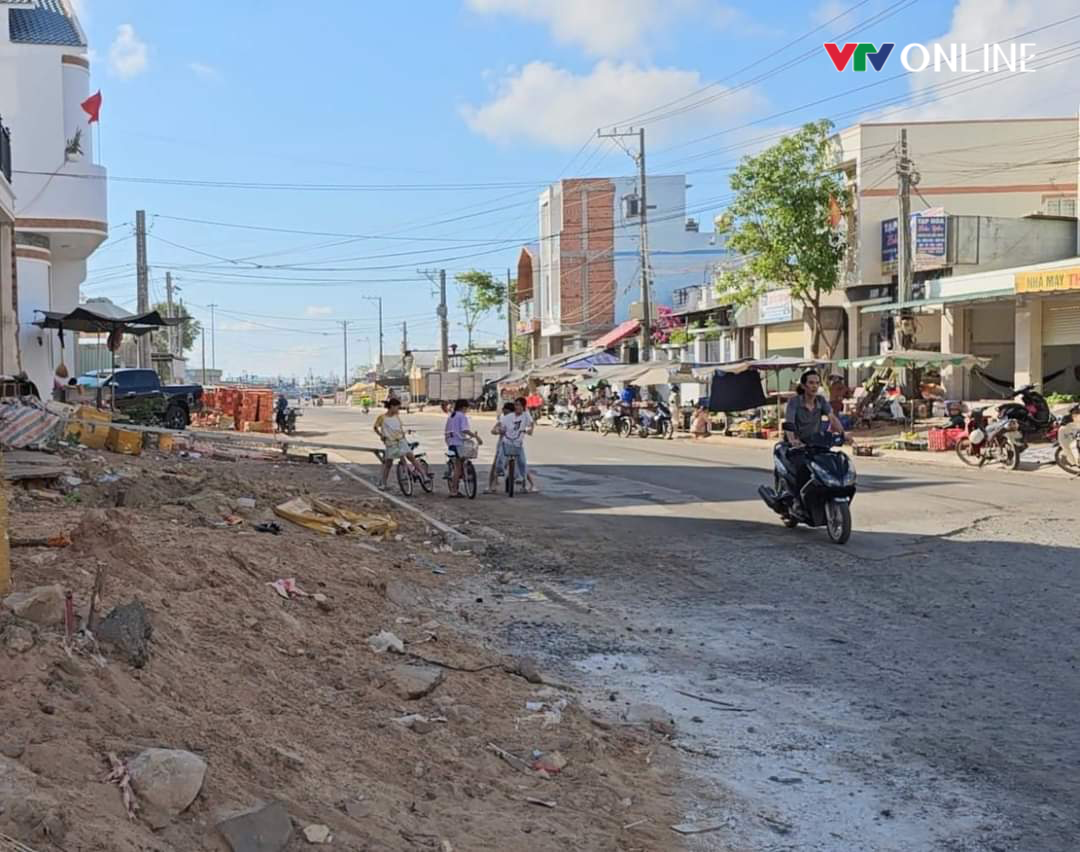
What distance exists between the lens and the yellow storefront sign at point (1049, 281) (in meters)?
24.8

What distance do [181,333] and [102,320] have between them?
76306 millimetres

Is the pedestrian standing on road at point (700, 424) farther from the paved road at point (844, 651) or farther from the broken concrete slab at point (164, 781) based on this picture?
the broken concrete slab at point (164, 781)

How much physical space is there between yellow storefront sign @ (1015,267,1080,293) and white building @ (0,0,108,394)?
2704cm

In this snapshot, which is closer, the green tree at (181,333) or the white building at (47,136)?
the white building at (47,136)

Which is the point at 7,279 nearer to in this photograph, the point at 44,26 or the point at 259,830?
the point at 44,26

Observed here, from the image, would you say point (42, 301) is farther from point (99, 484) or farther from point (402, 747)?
point (402, 747)

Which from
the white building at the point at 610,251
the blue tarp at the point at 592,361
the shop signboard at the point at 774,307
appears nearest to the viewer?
the shop signboard at the point at 774,307

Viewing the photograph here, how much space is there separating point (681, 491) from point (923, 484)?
401 centimetres

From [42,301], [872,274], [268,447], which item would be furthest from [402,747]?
[872,274]

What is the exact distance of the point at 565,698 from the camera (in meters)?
5.96

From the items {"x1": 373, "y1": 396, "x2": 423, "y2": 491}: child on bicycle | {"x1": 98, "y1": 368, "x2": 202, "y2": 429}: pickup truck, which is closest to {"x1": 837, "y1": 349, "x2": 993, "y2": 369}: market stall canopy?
{"x1": 373, "y1": 396, "x2": 423, "y2": 491}: child on bicycle

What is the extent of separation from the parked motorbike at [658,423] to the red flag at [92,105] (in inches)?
803

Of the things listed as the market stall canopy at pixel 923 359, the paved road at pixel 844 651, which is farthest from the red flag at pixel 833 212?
the paved road at pixel 844 651

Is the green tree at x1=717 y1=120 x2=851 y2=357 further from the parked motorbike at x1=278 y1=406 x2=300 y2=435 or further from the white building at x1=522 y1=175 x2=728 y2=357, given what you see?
the white building at x1=522 y1=175 x2=728 y2=357
